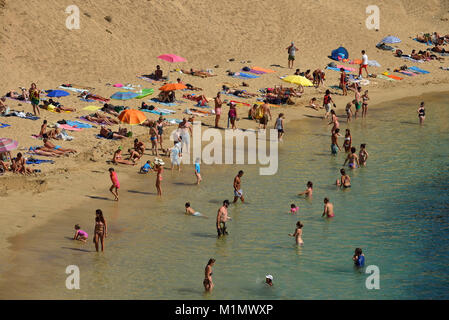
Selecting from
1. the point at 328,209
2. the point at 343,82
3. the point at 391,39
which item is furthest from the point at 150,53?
the point at 328,209

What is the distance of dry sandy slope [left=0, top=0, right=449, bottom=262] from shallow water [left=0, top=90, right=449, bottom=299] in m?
4.27

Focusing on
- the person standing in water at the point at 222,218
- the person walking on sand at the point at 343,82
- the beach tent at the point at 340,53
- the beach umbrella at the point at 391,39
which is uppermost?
the beach umbrella at the point at 391,39

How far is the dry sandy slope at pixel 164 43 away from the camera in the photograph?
128ft

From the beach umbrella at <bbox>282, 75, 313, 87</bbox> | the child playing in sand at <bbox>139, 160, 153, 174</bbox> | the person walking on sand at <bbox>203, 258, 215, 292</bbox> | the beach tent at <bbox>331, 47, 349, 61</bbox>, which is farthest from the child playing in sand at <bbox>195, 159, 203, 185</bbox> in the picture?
the beach tent at <bbox>331, 47, 349, 61</bbox>

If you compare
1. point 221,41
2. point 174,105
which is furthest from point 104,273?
point 221,41

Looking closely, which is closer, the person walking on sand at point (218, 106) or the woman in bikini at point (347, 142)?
the woman in bikini at point (347, 142)

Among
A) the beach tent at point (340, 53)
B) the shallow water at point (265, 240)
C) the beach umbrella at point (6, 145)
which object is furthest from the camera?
the beach tent at point (340, 53)

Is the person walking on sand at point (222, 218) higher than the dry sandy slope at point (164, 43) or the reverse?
the reverse

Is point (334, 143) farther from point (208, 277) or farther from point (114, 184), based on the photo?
point (208, 277)

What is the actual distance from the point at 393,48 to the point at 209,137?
24.6 meters

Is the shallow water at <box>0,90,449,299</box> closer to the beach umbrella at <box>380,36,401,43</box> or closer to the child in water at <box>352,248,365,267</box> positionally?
the child in water at <box>352,248,365,267</box>

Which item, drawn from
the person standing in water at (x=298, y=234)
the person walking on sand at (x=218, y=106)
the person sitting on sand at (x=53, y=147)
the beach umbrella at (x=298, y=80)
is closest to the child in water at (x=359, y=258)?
the person standing in water at (x=298, y=234)

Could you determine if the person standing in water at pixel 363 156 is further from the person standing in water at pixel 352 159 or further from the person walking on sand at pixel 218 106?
the person walking on sand at pixel 218 106

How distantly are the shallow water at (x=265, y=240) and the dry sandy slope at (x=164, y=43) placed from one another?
4.27 meters
